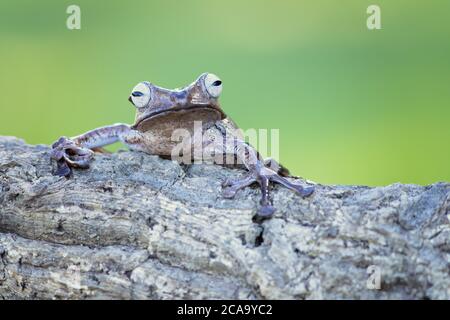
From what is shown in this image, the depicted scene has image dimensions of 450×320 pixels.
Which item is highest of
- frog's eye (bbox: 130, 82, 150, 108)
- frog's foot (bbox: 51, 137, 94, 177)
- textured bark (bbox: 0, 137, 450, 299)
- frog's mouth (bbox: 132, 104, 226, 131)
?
frog's eye (bbox: 130, 82, 150, 108)

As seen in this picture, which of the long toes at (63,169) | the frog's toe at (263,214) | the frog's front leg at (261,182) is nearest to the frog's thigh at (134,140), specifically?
the long toes at (63,169)

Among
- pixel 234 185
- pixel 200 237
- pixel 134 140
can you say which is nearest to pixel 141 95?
pixel 134 140

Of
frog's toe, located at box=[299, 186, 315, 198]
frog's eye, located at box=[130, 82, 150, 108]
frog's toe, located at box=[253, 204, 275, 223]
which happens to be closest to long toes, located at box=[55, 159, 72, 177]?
frog's eye, located at box=[130, 82, 150, 108]

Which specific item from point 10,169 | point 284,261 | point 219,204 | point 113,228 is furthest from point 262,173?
point 10,169

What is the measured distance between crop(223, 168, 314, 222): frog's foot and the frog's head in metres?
0.88

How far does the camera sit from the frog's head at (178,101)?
5.12 metres

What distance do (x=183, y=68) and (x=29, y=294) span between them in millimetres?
7411

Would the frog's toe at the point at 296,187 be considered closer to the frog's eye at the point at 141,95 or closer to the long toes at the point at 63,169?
the frog's eye at the point at 141,95

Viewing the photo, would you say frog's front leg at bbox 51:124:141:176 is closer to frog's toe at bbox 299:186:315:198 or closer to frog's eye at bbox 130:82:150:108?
frog's eye at bbox 130:82:150:108

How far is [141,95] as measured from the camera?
5207 millimetres

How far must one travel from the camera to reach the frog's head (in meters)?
5.12

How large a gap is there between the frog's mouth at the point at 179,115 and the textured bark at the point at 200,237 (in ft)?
1.45

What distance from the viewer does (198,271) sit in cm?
405
